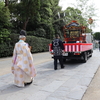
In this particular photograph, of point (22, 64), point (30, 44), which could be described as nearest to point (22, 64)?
point (22, 64)

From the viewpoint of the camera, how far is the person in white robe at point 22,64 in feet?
13.8

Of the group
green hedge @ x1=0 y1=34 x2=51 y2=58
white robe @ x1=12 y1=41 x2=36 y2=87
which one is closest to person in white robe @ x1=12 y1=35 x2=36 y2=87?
white robe @ x1=12 y1=41 x2=36 y2=87

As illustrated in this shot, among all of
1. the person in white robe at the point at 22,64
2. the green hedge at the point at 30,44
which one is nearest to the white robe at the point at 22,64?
the person in white robe at the point at 22,64

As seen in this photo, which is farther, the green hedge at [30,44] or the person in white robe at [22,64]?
the green hedge at [30,44]

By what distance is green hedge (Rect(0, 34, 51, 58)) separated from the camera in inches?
536

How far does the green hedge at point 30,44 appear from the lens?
13.6m

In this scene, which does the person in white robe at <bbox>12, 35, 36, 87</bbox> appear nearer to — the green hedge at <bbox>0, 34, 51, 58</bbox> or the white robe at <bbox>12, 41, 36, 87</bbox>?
the white robe at <bbox>12, 41, 36, 87</bbox>

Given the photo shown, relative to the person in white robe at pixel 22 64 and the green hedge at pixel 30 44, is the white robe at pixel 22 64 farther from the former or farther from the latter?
the green hedge at pixel 30 44

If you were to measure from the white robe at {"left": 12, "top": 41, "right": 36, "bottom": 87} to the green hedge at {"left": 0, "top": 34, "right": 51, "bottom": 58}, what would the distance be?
950cm

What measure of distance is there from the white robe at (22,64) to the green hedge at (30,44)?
9502 millimetres

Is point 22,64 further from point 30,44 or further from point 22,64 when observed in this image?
point 30,44

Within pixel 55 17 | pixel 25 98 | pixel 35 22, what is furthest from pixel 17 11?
pixel 25 98

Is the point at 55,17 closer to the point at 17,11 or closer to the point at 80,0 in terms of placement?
the point at 80,0

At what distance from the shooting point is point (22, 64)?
4.19 metres
